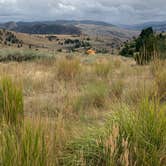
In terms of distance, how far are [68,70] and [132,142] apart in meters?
5.88

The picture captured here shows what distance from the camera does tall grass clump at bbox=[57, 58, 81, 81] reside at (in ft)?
28.8

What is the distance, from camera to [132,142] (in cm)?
313

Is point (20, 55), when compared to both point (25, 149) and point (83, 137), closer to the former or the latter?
point (83, 137)

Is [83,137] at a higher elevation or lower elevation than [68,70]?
higher

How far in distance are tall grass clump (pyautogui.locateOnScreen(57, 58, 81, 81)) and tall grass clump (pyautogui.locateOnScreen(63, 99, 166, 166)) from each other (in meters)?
5.33

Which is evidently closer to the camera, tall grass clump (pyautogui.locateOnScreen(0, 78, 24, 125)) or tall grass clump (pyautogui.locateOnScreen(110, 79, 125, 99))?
tall grass clump (pyautogui.locateOnScreen(0, 78, 24, 125))

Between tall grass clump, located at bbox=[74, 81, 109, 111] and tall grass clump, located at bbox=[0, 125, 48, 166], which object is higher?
tall grass clump, located at bbox=[0, 125, 48, 166]

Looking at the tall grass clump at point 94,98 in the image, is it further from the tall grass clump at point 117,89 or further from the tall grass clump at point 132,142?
the tall grass clump at point 132,142

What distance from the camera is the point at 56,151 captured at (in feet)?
10.5

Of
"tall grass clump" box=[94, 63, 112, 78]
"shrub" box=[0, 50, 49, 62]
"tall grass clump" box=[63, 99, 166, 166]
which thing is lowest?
"shrub" box=[0, 50, 49, 62]

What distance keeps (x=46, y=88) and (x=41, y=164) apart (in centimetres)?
511

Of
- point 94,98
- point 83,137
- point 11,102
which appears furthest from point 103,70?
point 83,137

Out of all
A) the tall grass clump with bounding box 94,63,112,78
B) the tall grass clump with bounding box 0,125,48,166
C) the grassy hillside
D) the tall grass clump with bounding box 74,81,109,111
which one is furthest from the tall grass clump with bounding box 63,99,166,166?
the tall grass clump with bounding box 94,63,112,78

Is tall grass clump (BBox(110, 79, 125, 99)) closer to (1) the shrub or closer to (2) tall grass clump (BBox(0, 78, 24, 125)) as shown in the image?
(2) tall grass clump (BBox(0, 78, 24, 125))
